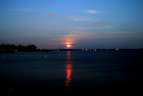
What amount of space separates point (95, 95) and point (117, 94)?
2.02 metres

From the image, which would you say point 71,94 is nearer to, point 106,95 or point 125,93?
point 106,95

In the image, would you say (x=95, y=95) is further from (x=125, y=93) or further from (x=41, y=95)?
(x=41, y=95)

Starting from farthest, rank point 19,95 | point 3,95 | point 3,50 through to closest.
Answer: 1. point 3,50
2. point 19,95
3. point 3,95

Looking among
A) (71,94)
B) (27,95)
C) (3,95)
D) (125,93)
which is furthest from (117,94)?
(3,95)

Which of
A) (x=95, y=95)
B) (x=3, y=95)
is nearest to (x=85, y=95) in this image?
(x=95, y=95)

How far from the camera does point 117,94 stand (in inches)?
754

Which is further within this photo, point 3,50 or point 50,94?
point 3,50

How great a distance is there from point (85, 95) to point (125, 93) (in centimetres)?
370

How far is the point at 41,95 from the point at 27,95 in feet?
3.88

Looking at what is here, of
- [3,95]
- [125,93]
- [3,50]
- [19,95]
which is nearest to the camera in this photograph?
[3,95]

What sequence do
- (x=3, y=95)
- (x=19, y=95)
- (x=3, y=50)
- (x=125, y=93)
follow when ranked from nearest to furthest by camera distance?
(x=3, y=95)
(x=19, y=95)
(x=125, y=93)
(x=3, y=50)

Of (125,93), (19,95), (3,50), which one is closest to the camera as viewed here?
(19,95)

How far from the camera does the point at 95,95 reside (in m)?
18.7

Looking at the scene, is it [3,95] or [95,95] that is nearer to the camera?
[3,95]
